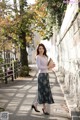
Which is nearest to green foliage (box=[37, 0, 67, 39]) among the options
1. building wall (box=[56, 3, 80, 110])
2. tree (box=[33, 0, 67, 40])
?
tree (box=[33, 0, 67, 40])

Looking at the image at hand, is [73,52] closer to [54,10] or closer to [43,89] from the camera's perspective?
[43,89]

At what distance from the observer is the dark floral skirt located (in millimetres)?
8711

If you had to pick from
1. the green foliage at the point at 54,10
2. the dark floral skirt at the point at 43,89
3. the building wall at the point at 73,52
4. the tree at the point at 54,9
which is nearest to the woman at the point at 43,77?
the dark floral skirt at the point at 43,89

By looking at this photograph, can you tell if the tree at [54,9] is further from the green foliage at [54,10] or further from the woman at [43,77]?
the woman at [43,77]

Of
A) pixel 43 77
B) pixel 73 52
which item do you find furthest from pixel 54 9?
pixel 43 77

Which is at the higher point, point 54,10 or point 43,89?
point 54,10

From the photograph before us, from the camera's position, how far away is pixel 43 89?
8789mm

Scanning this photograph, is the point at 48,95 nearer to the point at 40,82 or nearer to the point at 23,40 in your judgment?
the point at 40,82

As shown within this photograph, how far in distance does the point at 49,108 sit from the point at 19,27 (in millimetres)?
15887

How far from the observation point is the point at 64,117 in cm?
812

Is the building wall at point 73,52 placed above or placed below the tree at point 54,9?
below

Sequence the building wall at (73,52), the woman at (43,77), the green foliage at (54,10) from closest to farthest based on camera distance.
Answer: the building wall at (73,52) < the woman at (43,77) < the green foliage at (54,10)

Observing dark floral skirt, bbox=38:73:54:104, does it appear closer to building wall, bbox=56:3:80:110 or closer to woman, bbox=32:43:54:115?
woman, bbox=32:43:54:115

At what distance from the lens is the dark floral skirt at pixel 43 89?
8711 millimetres
